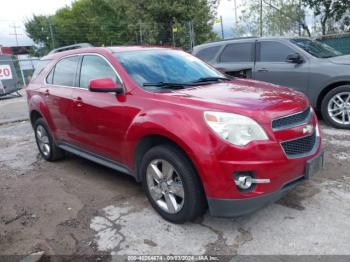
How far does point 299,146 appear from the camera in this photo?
3441 mm

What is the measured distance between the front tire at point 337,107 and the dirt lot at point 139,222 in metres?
1.59

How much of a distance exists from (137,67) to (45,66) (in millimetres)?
2360

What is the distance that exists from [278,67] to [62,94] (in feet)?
14.5

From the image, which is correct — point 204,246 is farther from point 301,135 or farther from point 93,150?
point 93,150

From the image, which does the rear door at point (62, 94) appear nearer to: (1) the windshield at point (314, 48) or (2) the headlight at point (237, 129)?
(2) the headlight at point (237, 129)

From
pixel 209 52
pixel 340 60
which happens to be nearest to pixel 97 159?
pixel 340 60

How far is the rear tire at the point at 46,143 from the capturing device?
585 cm

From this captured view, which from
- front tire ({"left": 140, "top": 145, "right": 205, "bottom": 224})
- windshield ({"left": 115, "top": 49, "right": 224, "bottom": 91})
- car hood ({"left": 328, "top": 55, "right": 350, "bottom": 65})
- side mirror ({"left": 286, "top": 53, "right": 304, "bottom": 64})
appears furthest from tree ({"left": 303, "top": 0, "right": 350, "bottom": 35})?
front tire ({"left": 140, "top": 145, "right": 205, "bottom": 224})

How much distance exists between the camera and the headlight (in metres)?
3.14

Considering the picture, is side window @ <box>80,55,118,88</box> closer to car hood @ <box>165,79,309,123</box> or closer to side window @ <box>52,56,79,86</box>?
side window @ <box>52,56,79,86</box>

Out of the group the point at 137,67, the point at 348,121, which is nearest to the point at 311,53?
the point at 348,121

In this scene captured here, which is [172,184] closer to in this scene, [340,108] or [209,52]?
[340,108]

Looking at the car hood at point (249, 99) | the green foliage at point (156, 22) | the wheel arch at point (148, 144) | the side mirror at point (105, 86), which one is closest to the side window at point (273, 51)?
the car hood at point (249, 99)

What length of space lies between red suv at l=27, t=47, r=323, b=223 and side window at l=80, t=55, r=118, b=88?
0.04ft
